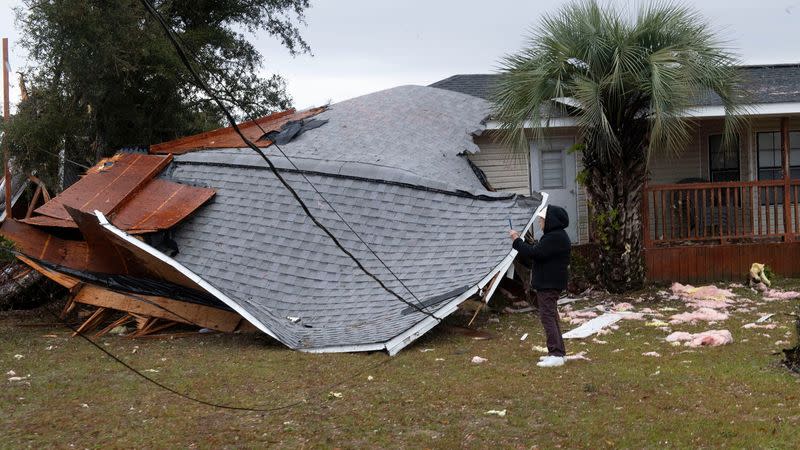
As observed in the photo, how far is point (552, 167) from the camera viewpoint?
15438mm

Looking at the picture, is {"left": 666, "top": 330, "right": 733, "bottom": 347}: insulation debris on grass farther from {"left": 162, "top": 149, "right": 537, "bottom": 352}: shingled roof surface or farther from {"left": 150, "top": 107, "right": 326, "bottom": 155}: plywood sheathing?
{"left": 150, "top": 107, "right": 326, "bottom": 155}: plywood sheathing

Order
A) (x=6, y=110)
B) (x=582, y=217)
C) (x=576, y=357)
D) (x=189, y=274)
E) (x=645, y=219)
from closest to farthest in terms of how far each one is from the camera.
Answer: (x=576, y=357), (x=189, y=274), (x=645, y=219), (x=6, y=110), (x=582, y=217)

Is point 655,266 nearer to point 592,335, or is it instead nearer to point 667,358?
point 592,335

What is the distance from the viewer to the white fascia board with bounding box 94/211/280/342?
9703 millimetres

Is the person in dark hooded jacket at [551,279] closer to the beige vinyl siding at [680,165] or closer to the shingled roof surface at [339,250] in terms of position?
the shingled roof surface at [339,250]

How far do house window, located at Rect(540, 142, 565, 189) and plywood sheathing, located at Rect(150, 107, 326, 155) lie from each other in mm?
4079

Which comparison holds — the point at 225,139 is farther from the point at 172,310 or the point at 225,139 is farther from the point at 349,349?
the point at 349,349

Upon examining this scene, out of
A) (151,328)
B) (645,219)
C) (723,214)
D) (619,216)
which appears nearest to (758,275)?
(723,214)

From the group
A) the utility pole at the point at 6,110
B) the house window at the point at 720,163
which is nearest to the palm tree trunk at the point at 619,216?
the house window at the point at 720,163

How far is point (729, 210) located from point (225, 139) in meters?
8.14

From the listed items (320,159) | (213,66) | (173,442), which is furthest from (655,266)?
(213,66)

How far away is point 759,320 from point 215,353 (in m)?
6.12

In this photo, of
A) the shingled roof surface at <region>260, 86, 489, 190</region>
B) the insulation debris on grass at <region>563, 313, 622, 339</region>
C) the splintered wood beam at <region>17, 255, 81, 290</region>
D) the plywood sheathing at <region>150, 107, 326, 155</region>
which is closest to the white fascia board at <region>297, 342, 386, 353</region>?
the insulation debris on grass at <region>563, 313, 622, 339</region>

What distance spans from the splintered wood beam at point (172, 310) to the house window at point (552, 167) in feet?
21.8
